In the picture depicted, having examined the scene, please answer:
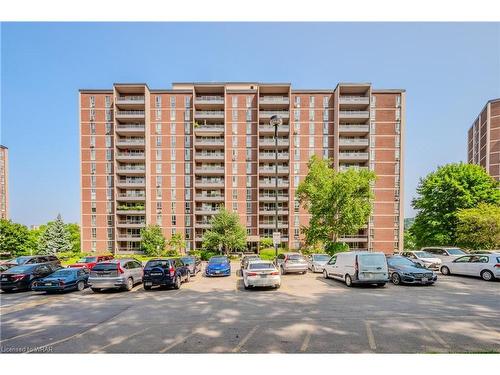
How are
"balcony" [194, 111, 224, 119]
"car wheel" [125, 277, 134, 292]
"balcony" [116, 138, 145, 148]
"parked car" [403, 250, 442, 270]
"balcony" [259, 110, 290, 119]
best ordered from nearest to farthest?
"car wheel" [125, 277, 134, 292] < "parked car" [403, 250, 442, 270] < "balcony" [116, 138, 145, 148] < "balcony" [259, 110, 290, 119] < "balcony" [194, 111, 224, 119]

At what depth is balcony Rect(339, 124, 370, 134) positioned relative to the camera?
164ft

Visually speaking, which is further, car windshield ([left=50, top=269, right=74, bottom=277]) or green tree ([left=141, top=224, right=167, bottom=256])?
green tree ([left=141, top=224, right=167, bottom=256])

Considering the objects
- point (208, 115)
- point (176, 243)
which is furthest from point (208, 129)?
point (176, 243)

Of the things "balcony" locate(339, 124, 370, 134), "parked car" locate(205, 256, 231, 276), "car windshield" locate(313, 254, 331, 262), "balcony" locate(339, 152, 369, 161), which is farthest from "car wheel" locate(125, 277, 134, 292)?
"balcony" locate(339, 124, 370, 134)

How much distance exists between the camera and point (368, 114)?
50312 millimetres

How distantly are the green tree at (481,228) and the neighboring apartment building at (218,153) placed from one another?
75.2 feet

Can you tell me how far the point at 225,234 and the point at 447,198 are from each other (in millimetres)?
30000

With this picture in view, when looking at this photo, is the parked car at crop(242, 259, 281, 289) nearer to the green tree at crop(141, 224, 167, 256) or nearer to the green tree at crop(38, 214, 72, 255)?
the green tree at crop(141, 224, 167, 256)

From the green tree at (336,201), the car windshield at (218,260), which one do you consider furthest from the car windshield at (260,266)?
the green tree at (336,201)

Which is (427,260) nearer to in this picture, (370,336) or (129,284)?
(370,336)

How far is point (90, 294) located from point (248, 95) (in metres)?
46.5

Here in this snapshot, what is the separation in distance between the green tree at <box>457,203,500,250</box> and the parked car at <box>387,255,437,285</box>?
51.0ft

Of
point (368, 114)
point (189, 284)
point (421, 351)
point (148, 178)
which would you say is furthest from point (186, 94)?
point (421, 351)

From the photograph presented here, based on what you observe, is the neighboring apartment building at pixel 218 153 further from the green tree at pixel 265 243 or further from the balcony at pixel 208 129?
the green tree at pixel 265 243
